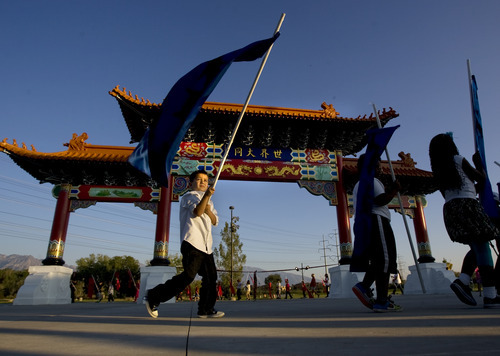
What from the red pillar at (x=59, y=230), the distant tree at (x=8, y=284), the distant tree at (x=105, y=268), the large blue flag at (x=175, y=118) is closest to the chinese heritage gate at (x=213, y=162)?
the red pillar at (x=59, y=230)

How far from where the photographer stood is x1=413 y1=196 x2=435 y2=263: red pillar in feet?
33.8

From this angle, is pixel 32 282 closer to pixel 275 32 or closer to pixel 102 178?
pixel 102 178

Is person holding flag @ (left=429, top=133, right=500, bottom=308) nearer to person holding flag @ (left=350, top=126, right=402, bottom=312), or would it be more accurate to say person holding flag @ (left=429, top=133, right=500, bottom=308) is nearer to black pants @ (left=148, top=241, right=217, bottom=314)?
person holding flag @ (left=350, top=126, right=402, bottom=312)

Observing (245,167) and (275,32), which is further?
(245,167)

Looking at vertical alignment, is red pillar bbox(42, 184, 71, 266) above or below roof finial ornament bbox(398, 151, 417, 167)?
below

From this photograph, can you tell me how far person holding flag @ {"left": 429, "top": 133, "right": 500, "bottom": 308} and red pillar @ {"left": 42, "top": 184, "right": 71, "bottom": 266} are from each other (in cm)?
984

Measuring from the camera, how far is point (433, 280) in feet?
32.3

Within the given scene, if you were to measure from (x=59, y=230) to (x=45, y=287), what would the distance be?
1.64 m

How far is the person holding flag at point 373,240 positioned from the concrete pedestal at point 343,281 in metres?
6.29

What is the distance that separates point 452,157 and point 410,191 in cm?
886

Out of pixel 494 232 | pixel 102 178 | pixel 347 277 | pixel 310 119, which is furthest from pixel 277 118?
pixel 494 232

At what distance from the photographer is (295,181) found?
999 cm

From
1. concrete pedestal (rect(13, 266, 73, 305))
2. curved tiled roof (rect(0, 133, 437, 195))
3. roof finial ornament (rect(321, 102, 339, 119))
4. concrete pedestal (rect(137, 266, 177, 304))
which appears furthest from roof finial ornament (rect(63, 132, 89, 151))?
roof finial ornament (rect(321, 102, 339, 119))

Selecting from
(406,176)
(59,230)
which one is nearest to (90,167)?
(59,230)
